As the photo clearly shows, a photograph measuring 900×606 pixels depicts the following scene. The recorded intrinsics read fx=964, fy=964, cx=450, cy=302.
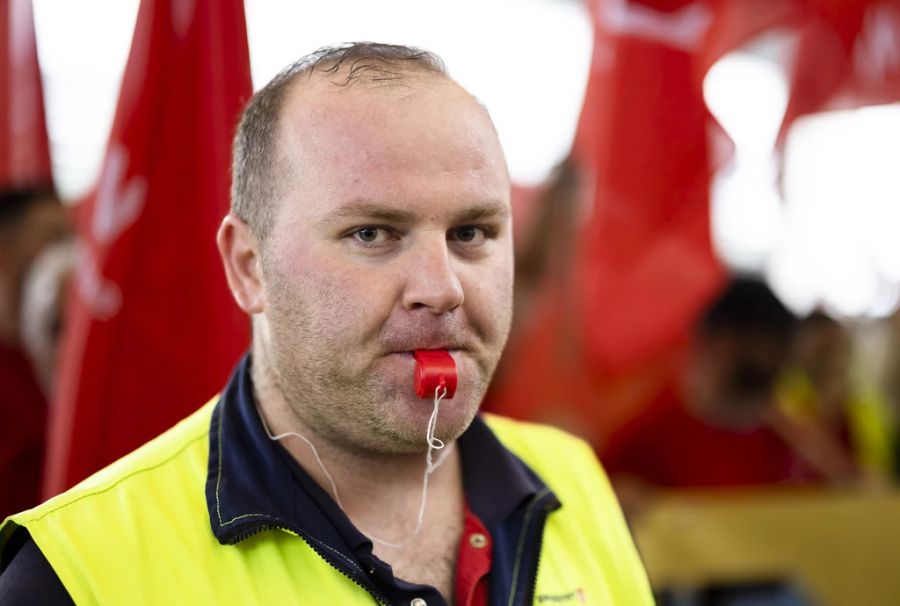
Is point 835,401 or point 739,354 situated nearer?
point 739,354

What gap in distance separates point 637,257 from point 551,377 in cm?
55

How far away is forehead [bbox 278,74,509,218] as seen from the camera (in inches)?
57.8

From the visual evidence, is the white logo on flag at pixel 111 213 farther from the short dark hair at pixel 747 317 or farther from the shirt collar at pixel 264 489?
the short dark hair at pixel 747 317

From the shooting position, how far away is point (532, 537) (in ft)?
5.57

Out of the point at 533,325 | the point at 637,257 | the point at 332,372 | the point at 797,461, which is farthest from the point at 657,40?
the point at 332,372

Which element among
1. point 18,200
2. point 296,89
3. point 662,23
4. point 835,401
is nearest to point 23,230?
point 18,200

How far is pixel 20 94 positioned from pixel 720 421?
8.96 feet

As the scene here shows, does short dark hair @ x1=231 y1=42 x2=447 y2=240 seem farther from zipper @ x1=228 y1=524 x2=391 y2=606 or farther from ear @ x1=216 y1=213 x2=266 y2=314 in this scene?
zipper @ x1=228 y1=524 x2=391 y2=606

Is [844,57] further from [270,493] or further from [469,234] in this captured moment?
[270,493]

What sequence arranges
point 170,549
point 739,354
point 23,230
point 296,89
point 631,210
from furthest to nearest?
1. point 739,354
2. point 631,210
3. point 23,230
4. point 296,89
5. point 170,549

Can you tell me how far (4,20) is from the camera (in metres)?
2.79

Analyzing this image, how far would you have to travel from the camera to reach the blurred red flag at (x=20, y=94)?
110 inches

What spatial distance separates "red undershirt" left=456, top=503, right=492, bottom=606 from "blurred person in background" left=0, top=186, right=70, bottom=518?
1280 millimetres

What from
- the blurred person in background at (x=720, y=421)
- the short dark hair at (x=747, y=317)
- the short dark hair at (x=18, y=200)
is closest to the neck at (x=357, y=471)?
the short dark hair at (x=18, y=200)
